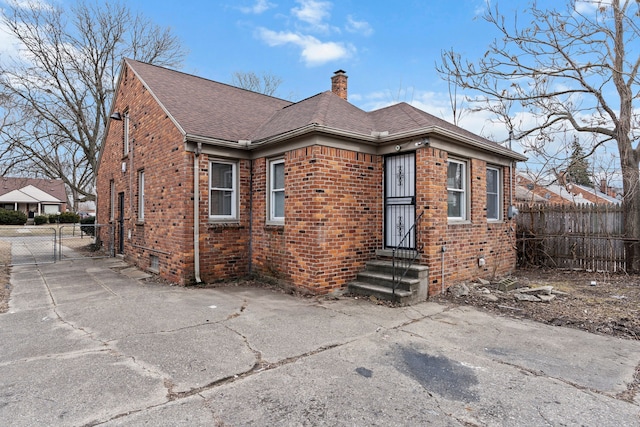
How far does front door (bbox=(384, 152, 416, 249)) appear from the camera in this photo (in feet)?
23.8

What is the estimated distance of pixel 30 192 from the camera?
4869 centimetres

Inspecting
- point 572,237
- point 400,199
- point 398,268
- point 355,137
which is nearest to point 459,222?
point 400,199

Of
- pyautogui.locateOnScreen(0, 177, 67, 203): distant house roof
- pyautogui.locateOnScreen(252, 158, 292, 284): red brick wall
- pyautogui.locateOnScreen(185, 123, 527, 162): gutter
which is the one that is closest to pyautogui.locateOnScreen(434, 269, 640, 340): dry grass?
pyautogui.locateOnScreen(185, 123, 527, 162): gutter

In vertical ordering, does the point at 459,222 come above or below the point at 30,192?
below

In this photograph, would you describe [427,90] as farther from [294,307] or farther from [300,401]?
[300,401]

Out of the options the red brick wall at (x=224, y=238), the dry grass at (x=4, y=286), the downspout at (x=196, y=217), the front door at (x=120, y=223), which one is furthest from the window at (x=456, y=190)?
the front door at (x=120, y=223)

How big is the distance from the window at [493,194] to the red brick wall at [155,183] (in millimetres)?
7084

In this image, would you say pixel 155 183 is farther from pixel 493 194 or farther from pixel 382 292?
pixel 493 194

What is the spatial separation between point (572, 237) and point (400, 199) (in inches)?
225

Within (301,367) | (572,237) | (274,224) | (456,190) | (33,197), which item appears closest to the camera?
(301,367)

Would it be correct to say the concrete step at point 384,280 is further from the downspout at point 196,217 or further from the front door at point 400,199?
the downspout at point 196,217

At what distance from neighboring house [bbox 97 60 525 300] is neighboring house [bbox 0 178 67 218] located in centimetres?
4679

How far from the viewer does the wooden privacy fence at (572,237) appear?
368 inches

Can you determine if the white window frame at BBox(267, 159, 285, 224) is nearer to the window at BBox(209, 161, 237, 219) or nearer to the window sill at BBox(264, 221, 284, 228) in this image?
the window sill at BBox(264, 221, 284, 228)
